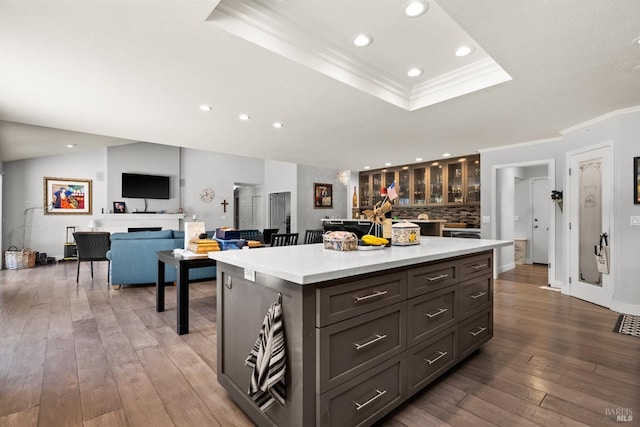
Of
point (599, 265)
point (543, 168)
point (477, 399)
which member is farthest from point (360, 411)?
point (543, 168)

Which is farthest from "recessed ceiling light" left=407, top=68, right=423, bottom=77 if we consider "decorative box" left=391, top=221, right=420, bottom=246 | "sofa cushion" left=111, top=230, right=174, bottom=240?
"sofa cushion" left=111, top=230, right=174, bottom=240

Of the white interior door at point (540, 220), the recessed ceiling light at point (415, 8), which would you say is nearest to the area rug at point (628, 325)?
the recessed ceiling light at point (415, 8)

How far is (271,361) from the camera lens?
1359 millimetres

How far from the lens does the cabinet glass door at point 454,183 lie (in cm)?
684

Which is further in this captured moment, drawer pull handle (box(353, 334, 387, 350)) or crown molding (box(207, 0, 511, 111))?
crown molding (box(207, 0, 511, 111))

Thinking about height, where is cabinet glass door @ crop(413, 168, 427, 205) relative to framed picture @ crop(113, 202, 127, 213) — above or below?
above

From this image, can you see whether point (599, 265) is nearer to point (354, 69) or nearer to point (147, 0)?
point (354, 69)

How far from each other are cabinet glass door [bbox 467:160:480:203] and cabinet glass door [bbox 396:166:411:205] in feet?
4.79

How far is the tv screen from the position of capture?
845cm

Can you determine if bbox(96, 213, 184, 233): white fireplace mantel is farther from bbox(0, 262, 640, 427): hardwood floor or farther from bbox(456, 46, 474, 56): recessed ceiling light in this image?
bbox(456, 46, 474, 56): recessed ceiling light

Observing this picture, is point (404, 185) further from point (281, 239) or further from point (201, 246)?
point (201, 246)

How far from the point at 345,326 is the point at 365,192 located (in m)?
7.62

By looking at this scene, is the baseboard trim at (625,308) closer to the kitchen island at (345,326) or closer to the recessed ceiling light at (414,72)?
the kitchen island at (345,326)

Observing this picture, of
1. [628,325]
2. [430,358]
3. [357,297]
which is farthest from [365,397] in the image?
[628,325]
